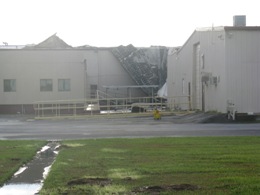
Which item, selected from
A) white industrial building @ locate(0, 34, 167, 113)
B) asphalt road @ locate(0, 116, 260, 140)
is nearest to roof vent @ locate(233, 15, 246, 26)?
asphalt road @ locate(0, 116, 260, 140)

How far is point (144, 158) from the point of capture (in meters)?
12.7

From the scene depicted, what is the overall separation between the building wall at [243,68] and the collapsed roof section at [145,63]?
88.1ft

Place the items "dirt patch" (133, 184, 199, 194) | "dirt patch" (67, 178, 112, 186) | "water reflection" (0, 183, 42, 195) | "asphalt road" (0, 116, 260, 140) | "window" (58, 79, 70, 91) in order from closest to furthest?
1. "dirt patch" (133, 184, 199, 194)
2. "water reflection" (0, 183, 42, 195)
3. "dirt patch" (67, 178, 112, 186)
4. "asphalt road" (0, 116, 260, 140)
5. "window" (58, 79, 70, 91)

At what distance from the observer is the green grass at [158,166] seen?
8.95m

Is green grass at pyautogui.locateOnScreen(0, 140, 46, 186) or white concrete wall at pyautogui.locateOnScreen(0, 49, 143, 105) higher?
white concrete wall at pyautogui.locateOnScreen(0, 49, 143, 105)

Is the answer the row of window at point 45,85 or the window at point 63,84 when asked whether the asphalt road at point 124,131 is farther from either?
the window at point 63,84

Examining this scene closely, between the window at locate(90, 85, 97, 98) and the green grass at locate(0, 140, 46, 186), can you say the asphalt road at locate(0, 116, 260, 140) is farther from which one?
the window at locate(90, 85, 97, 98)

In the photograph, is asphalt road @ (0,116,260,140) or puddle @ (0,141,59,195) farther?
asphalt road @ (0,116,260,140)

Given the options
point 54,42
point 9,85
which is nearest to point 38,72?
point 9,85

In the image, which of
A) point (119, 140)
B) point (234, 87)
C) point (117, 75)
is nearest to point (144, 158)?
point (119, 140)

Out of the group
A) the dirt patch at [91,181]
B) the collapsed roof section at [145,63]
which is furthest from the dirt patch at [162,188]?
the collapsed roof section at [145,63]

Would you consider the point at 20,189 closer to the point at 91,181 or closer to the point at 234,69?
the point at 91,181

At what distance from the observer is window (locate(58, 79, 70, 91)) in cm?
4750

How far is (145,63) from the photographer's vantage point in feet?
195
